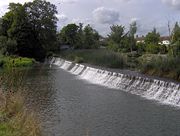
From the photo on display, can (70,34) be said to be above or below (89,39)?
above

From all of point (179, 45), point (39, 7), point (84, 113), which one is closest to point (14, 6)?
point (39, 7)

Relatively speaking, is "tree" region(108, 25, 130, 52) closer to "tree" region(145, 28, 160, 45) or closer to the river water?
"tree" region(145, 28, 160, 45)

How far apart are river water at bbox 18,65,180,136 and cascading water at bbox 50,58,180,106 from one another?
0.85m

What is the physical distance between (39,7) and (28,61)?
18.3 m

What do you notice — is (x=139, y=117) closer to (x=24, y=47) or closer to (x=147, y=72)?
(x=147, y=72)

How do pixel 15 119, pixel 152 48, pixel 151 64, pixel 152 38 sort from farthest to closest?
pixel 152 38 < pixel 152 48 < pixel 151 64 < pixel 15 119

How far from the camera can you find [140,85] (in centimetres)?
2281

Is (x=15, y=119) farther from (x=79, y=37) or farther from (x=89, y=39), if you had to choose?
(x=79, y=37)

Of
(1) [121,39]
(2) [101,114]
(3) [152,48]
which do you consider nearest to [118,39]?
(1) [121,39]

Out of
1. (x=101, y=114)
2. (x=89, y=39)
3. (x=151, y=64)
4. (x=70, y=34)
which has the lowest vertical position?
(x=101, y=114)

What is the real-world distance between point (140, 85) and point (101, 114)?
23.2 ft

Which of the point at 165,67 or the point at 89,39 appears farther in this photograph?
the point at 89,39

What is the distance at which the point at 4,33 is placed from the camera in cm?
6475

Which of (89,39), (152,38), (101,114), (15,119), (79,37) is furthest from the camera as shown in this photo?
(79,37)
